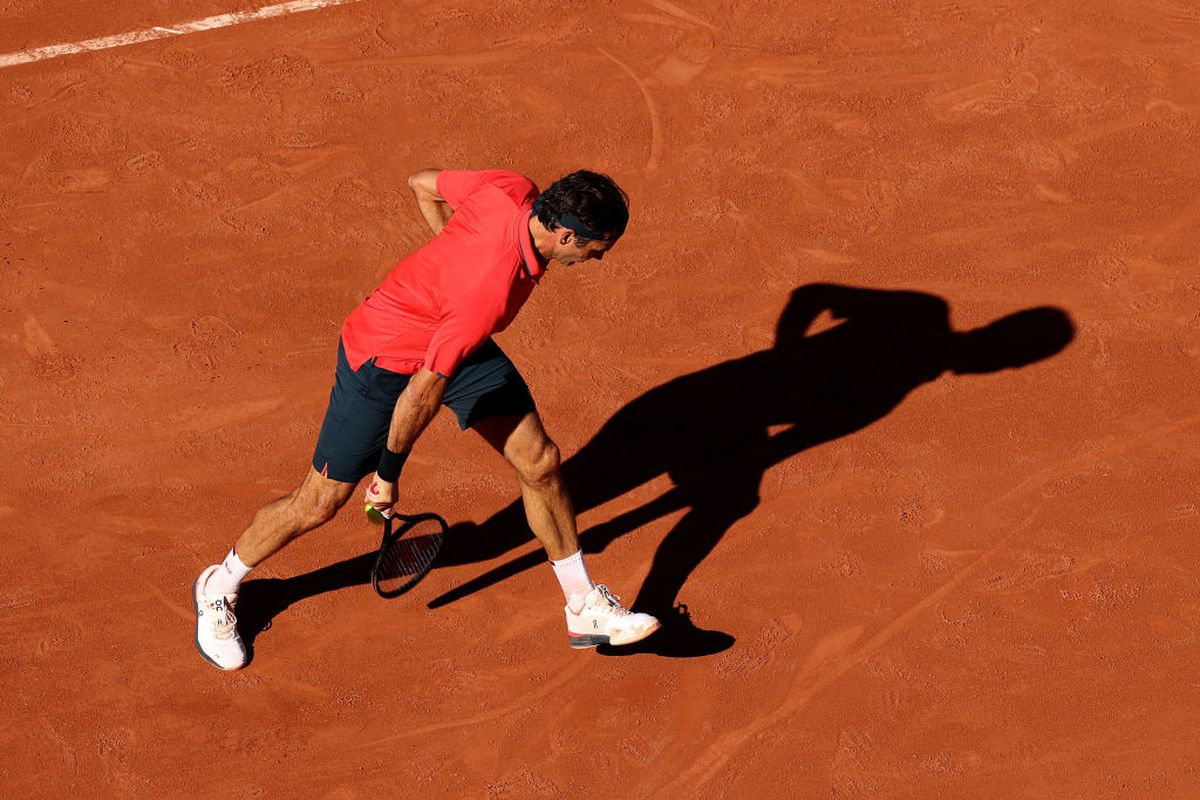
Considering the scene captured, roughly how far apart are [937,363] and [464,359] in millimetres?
3234

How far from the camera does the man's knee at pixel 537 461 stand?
20.5 feet

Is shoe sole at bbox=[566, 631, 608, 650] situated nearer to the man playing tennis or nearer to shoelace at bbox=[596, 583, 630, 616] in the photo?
the man playing tennis

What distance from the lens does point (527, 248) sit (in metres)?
5.79

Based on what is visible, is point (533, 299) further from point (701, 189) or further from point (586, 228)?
point (586, 228)

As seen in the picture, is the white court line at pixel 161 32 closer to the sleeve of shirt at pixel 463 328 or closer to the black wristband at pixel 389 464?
the sleeve of shirt at pixel 463 328

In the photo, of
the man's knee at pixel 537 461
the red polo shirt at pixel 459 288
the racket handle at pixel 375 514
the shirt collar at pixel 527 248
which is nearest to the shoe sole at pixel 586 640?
the man's knee at pixel 537 461

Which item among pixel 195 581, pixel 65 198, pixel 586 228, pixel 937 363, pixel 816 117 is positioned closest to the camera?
pixel 586 228

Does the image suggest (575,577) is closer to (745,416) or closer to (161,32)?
(745,416)

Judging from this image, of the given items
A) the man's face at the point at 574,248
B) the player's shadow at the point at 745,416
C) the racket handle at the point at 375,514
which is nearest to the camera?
the man's face at the point at 574,248

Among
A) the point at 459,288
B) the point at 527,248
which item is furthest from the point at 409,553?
the point at 527,248

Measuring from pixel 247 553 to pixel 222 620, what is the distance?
0.37m

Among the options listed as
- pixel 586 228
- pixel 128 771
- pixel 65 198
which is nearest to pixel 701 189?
pixel 586 228

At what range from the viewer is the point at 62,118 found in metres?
8.91

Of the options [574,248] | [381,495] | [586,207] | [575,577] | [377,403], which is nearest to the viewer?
[586,207]
